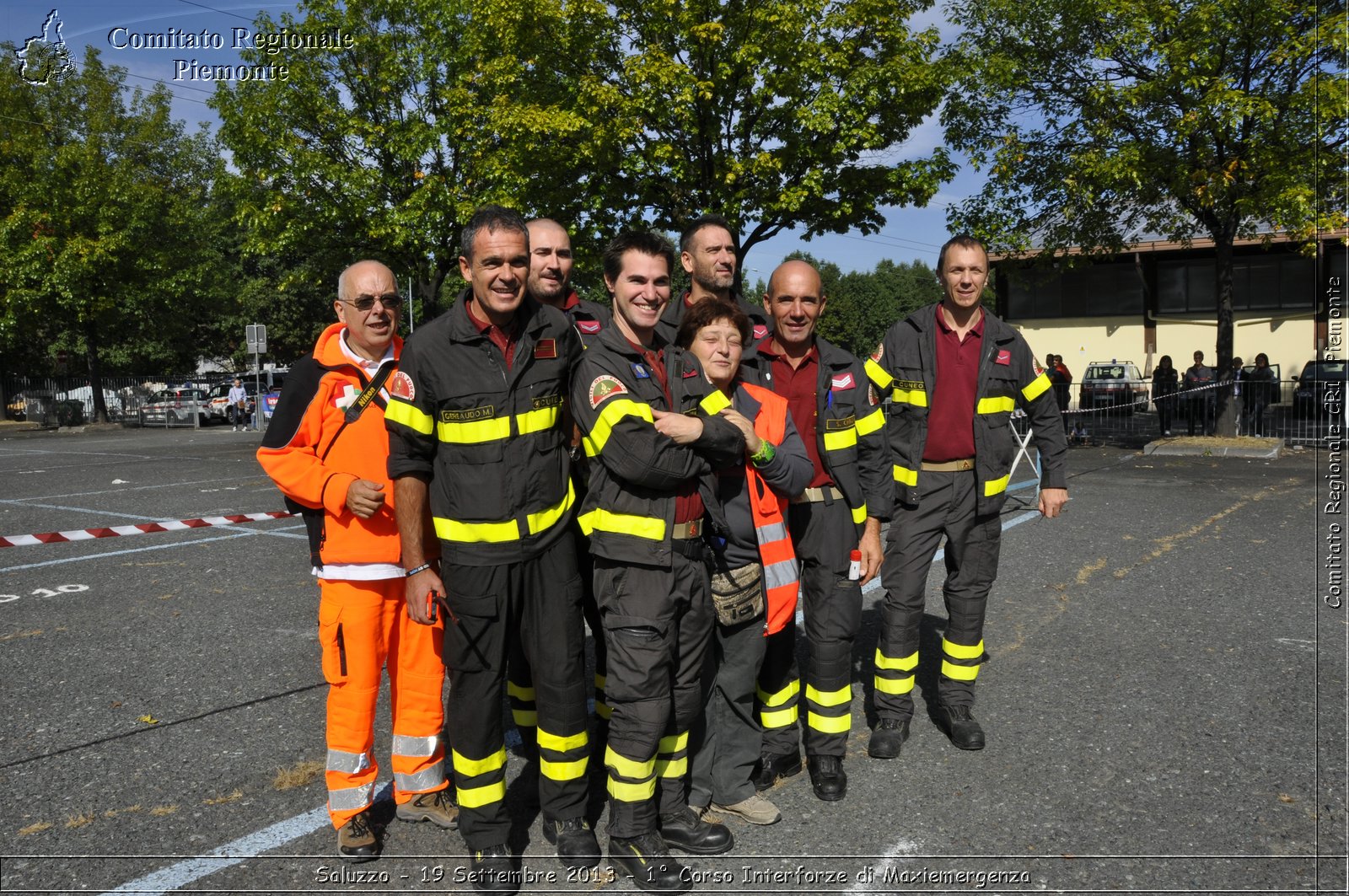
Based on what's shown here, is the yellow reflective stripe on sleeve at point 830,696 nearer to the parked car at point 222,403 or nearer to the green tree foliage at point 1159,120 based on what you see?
the green tree foliage at point 1159,120

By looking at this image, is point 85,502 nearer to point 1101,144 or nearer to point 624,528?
point 624,528

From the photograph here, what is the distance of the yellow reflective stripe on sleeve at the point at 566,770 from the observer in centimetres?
314

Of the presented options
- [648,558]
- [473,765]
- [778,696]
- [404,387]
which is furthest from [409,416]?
[778,696]

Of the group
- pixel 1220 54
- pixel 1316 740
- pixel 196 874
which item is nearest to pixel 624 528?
pixel 196 874

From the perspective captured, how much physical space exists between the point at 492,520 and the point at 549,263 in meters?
1.44

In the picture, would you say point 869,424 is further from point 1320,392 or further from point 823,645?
point 1320,392

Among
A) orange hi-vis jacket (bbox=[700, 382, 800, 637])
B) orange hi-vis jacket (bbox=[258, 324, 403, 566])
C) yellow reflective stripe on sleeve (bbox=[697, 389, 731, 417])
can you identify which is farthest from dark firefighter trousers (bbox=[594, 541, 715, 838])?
orange hi-vis jacket (bbox=[258, 324, 403, 566])

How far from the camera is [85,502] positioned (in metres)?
12.4

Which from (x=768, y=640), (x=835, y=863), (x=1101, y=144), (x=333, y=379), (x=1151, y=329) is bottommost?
(x=835, y=863)

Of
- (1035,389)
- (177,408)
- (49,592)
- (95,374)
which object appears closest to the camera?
(1035,389)

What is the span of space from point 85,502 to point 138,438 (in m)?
16.9

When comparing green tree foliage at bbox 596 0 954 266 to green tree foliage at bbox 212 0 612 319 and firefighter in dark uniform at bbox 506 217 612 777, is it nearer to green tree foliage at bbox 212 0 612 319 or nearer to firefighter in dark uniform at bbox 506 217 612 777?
green tree foliage at bbox 212 0 612 319

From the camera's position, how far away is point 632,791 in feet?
10.0

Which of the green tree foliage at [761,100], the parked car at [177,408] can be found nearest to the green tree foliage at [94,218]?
the parked car at [177,408]
